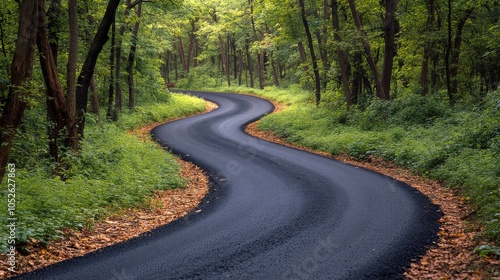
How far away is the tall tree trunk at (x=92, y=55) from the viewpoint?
34.4 ft

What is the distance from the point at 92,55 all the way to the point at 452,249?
32.2 feet

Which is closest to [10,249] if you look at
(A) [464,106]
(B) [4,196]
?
(B) [4,196]

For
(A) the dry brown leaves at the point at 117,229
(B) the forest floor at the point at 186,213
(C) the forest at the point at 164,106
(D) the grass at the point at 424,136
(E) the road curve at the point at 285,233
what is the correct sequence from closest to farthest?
(B) the forest floor at the point at 186,213 < (E) the road curve at the point at 285,233 < (A) the dry brown leaves at the point at 117,229 < (C) the forest at the point at 164,106 < (D) the grass at the point at 424,136

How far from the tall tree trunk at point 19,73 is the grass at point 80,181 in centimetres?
95

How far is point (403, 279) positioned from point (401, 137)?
414 inches

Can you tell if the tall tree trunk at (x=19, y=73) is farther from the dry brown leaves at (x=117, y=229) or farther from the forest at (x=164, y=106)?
the dry brown leaves at (x=117, y=229)

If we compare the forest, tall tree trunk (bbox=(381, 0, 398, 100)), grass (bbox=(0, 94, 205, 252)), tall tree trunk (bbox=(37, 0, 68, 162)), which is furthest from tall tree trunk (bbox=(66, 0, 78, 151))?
tall tree trunk (bbox=(381, 0, 398, 100))

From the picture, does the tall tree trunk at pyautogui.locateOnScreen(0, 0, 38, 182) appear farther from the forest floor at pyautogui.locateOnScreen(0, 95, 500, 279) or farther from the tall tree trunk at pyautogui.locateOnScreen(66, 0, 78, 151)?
the forest floor at pyautogui.locateOnScreen(0, 95, 500, 279)

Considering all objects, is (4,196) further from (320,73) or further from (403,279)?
(320,73)

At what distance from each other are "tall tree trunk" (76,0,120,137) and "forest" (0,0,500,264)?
30mm

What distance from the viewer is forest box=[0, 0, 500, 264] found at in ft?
26.9

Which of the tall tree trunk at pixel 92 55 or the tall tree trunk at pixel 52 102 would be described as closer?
the tall tree trunk at pixel 52 102

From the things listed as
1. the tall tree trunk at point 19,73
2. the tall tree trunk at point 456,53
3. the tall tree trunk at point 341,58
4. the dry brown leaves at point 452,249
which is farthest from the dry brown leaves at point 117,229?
the tall tree trunk at point 456,53

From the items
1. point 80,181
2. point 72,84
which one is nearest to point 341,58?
point 72,84
